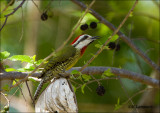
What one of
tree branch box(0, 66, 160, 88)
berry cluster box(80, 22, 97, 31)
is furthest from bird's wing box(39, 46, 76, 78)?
berry cluster box(80, 22, 97, 31)

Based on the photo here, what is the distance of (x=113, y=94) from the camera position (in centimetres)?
745

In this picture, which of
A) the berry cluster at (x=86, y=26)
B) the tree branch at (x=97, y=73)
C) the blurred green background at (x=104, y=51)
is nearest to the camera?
the tree branch at (x=97, y=73)

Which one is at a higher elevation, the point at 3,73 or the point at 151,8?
the point at 151,8

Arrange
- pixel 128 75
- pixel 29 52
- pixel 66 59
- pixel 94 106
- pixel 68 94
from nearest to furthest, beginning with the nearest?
pixel 68 94
pixel 66 59
pixel 128 75
pixel 29 52
pixel 94 106

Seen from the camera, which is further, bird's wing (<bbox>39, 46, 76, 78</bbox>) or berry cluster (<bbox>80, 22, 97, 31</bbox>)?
berry cluster (<bbox>80, 22, 97, 31</bbox>)

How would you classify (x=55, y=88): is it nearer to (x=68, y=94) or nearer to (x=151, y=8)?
(x=68, y=94)

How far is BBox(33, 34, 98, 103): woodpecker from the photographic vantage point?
4.07 metres

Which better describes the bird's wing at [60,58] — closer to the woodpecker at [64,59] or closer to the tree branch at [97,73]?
the woodpecker at [64,59]

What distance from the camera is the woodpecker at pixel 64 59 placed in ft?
13.4

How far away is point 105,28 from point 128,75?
114 cm

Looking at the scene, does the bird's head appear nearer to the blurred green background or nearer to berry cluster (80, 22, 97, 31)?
berry cluster (80, 22, 97, 31)

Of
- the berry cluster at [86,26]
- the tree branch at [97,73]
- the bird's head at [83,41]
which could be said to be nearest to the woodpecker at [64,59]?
the bird's head at [83,41]

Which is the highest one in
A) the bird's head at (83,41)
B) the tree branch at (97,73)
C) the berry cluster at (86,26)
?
the berry cluster at (86,26)

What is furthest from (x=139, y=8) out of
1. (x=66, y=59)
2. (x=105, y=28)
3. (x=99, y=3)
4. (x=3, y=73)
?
(x=3, y=73)
